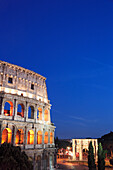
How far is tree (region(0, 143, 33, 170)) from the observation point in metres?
16.1

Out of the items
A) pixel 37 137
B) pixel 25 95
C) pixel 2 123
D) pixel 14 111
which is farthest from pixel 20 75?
pixel 37 137

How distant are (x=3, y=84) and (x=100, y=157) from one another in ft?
77.8

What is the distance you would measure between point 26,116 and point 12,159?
15.0m

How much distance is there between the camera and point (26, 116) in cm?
3136

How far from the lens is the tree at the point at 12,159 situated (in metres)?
16.1

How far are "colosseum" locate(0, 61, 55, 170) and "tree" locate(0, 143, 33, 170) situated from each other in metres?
10.3

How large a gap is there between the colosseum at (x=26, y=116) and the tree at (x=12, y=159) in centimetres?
1032

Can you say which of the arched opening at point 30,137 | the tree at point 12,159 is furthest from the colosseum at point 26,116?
the tree at point 12,159

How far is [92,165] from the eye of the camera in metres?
35.0

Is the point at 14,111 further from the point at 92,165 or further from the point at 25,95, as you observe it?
the point at 92,165

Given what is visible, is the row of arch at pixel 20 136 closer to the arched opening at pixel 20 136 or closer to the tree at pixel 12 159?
the arched opening at pixel 20 136

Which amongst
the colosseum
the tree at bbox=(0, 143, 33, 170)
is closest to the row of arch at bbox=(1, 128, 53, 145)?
the colosseum

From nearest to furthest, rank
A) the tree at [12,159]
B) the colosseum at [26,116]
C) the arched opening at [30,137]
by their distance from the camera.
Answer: the tree at [12,159] < the colosseum at [26,116] < the arched opening at [30,137]

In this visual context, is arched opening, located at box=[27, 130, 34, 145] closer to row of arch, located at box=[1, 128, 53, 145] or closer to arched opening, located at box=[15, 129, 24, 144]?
row of arch, located at box=[1, 128, 53, 145]
